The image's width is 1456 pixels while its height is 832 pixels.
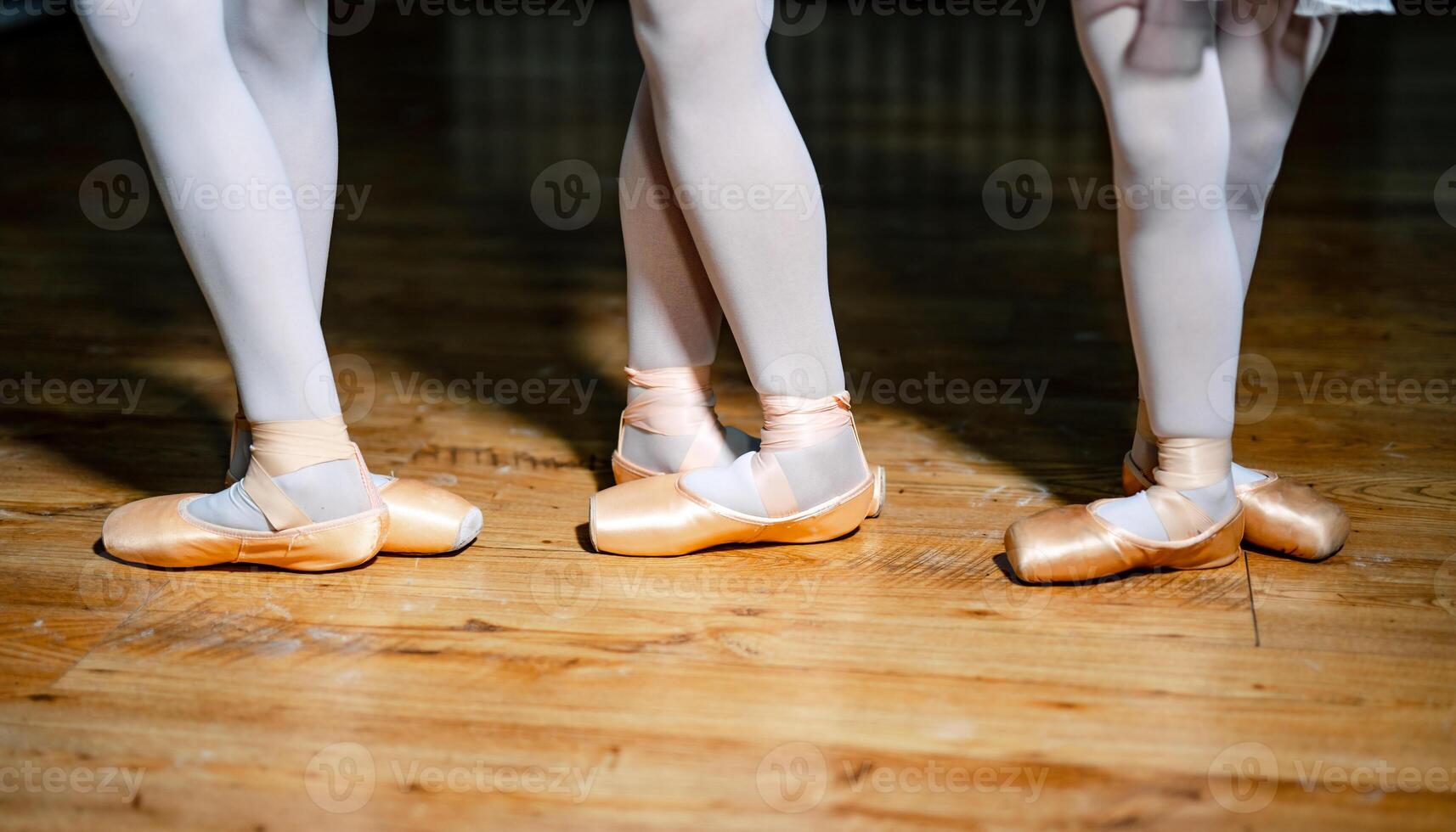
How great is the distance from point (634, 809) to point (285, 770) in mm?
202

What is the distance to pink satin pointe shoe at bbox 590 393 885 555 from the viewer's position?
1.03 meters

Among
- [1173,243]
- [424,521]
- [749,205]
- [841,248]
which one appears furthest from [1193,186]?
[841,248]

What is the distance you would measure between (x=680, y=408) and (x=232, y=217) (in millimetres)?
364

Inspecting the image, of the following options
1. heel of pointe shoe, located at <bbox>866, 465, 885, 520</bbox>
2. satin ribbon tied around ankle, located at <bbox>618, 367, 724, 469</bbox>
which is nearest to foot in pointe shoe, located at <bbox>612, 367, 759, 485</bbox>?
satin ribbon tied around ankle, located at <bbox>618, 367, 724, 469</bbox>

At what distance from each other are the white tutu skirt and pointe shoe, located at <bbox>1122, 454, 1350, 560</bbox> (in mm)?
343

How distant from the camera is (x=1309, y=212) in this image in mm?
2010

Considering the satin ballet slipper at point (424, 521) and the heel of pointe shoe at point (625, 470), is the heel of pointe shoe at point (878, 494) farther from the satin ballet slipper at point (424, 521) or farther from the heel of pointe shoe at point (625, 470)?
the satin ballet slipper at point (424, 521)

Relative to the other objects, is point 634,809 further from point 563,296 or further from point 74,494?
point 563,296

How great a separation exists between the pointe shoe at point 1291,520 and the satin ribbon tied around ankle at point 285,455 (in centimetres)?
66

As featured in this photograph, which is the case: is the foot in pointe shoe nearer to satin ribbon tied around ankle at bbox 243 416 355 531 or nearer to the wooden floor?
the wooden floor

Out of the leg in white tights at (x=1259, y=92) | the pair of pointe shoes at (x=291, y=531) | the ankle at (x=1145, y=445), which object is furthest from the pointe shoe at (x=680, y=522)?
the leg in white tights at (x=1259, y=92)

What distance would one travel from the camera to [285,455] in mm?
1000

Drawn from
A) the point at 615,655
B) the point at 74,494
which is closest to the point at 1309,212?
the point at 615,655

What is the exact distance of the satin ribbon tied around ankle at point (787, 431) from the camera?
103 cm
